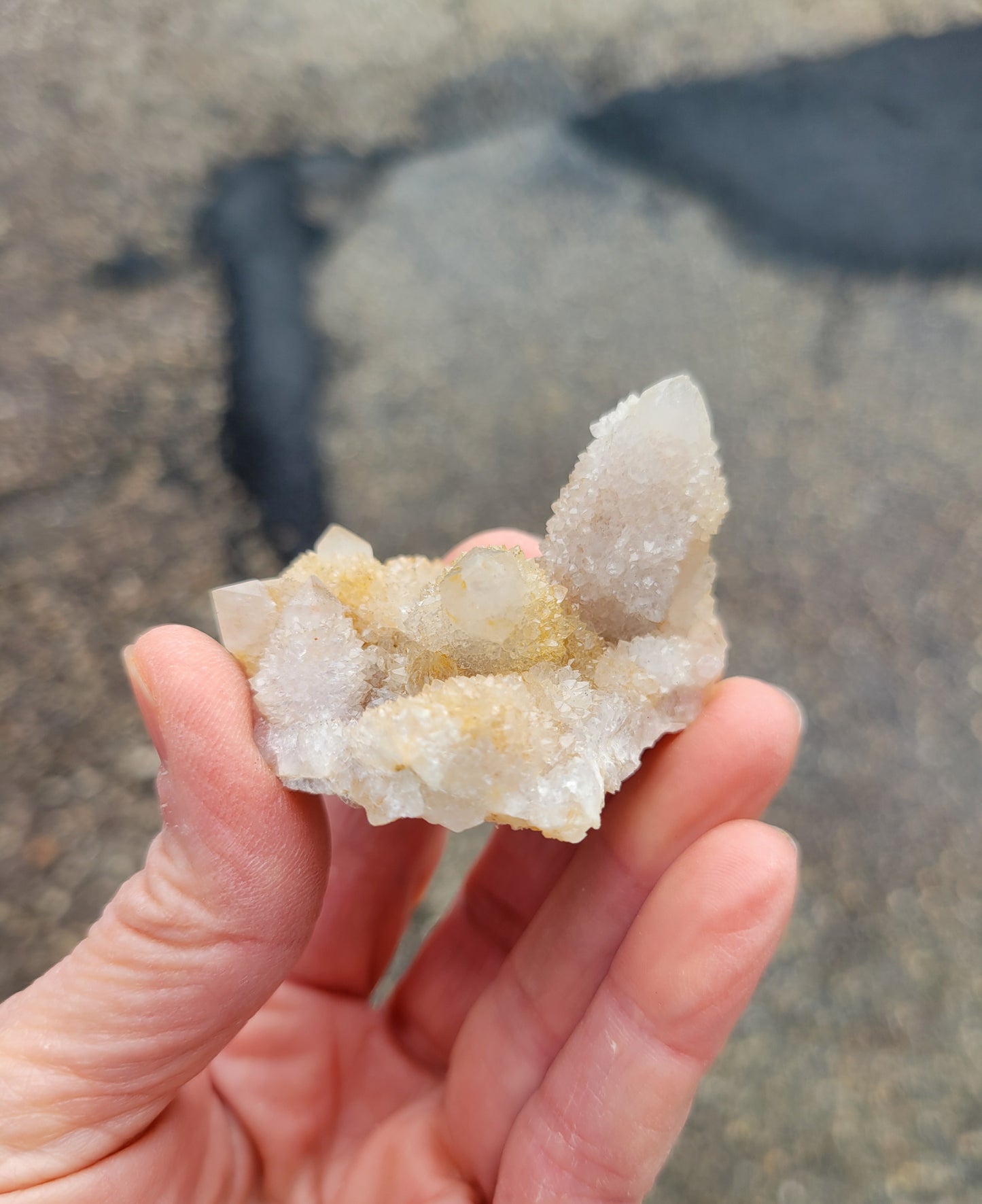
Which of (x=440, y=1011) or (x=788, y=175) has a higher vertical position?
(x=788, y=175)

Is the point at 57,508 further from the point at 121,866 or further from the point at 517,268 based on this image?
the point at 517,268

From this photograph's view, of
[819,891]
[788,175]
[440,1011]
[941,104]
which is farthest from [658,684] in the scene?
[941,104]

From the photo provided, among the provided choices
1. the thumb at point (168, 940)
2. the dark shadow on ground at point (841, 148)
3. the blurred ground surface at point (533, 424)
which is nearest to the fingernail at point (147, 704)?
the thumb at point (168, 940)

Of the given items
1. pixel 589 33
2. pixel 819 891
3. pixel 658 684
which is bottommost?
pixel 819 891

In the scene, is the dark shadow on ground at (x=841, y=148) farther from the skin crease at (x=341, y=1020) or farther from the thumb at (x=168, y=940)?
the thumb at (x=168, y=940)

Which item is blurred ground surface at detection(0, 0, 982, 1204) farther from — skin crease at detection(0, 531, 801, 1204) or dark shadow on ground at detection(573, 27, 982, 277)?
skin crease at detection(0, 531, 801, 1204)

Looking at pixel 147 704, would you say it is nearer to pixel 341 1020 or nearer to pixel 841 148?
pixel 341 1020

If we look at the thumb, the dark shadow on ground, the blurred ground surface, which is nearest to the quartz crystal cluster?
the thumb
